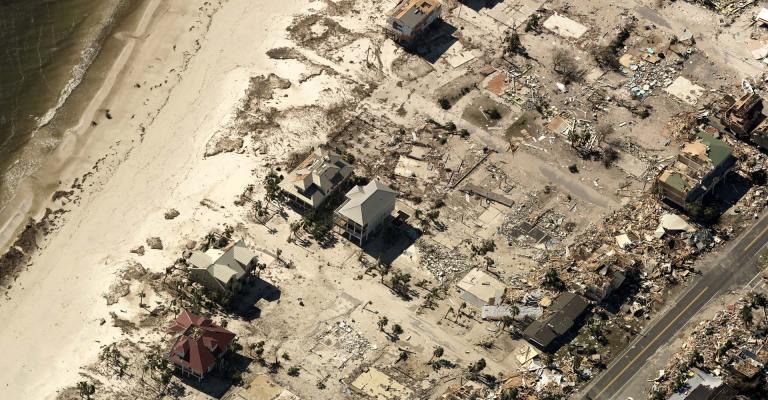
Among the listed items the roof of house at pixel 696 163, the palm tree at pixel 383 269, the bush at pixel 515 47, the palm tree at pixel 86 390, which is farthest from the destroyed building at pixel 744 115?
the palm tree at pixel 86 390

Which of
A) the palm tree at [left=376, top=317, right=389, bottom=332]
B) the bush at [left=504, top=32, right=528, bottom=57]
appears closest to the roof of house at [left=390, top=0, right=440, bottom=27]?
the bush at [left=504, top=32, right=528, bottom=57]

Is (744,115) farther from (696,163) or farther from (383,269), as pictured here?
(383,269)

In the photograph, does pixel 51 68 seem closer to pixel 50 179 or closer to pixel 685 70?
pixel 50 179

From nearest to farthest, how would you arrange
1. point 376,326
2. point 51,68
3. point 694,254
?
point 376,326, point 694,254, point 51,68

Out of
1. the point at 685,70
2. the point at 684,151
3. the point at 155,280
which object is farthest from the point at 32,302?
the point at 685,70

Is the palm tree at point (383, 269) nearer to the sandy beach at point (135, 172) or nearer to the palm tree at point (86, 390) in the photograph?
the sandy beach at point (135, 172)

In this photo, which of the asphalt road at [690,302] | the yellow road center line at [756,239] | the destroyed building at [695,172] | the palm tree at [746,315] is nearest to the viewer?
the asphalt road at [690,302]
